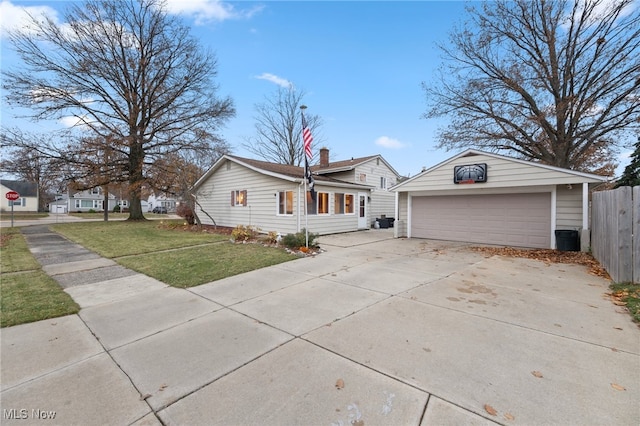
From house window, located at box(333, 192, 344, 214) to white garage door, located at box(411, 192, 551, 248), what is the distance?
355 centimetres

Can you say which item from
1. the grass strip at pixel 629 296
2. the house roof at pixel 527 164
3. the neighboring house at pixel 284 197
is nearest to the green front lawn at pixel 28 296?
the neighboring house at pixel 284 197

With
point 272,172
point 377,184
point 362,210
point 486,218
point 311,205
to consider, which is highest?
point 377,184

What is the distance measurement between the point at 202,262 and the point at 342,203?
8475mm

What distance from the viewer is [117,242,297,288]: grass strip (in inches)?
236

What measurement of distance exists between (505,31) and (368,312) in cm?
1759

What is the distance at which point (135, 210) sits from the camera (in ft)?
70.8

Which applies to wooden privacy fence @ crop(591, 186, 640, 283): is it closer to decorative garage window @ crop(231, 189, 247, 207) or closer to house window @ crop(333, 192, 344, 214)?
house window @ crop(333, 192, 344, 214)

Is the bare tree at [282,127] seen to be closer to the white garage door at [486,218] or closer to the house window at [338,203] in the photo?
the house window at [338,203]

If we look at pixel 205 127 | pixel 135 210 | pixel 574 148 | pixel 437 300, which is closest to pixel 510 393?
pixel 437 300

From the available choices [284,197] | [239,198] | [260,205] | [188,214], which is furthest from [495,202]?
[188,214]

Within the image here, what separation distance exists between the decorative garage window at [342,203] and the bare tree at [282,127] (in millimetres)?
15174

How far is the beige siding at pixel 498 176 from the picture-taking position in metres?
9.12

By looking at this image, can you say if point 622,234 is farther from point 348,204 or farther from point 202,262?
point 348,204

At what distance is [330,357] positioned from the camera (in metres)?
2.79
